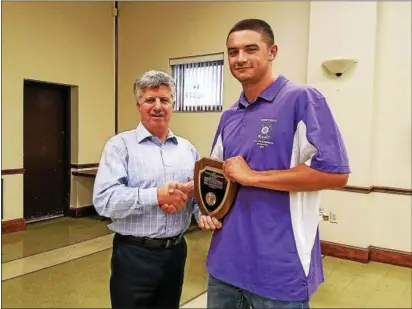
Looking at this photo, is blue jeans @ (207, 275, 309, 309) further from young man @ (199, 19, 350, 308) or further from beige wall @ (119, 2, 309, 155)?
beige wall @ (119, 2, 309, 155)

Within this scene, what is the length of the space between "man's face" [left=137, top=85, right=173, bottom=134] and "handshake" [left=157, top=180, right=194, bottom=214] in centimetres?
28

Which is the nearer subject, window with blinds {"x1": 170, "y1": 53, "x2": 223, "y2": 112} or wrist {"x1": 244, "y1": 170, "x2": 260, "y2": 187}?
wrist {"x1": 244, "y1": 170, "x2": 260, "y2": 187}

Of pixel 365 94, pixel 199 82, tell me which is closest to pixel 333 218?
pixel 365 94

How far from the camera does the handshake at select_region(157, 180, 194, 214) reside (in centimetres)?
151

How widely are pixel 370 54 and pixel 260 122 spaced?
125 inches

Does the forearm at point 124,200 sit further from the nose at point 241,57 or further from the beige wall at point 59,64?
the beige wall at point 59,64

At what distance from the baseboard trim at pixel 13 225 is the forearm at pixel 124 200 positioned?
13.2 feet

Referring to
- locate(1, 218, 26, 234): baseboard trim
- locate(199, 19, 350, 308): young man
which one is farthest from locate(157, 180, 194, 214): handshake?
locate(1, 218, 26, 234): baseboard trim

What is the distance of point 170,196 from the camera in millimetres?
1511

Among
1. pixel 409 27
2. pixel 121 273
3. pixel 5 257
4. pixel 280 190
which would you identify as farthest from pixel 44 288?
pixel 409 27

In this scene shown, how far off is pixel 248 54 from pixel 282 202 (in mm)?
463

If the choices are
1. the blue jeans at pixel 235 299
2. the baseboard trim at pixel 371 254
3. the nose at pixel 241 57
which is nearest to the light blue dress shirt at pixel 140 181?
the blue jeans at pixel 235 299

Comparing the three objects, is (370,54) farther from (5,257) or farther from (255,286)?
(5,257)

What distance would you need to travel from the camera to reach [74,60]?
5734mm
